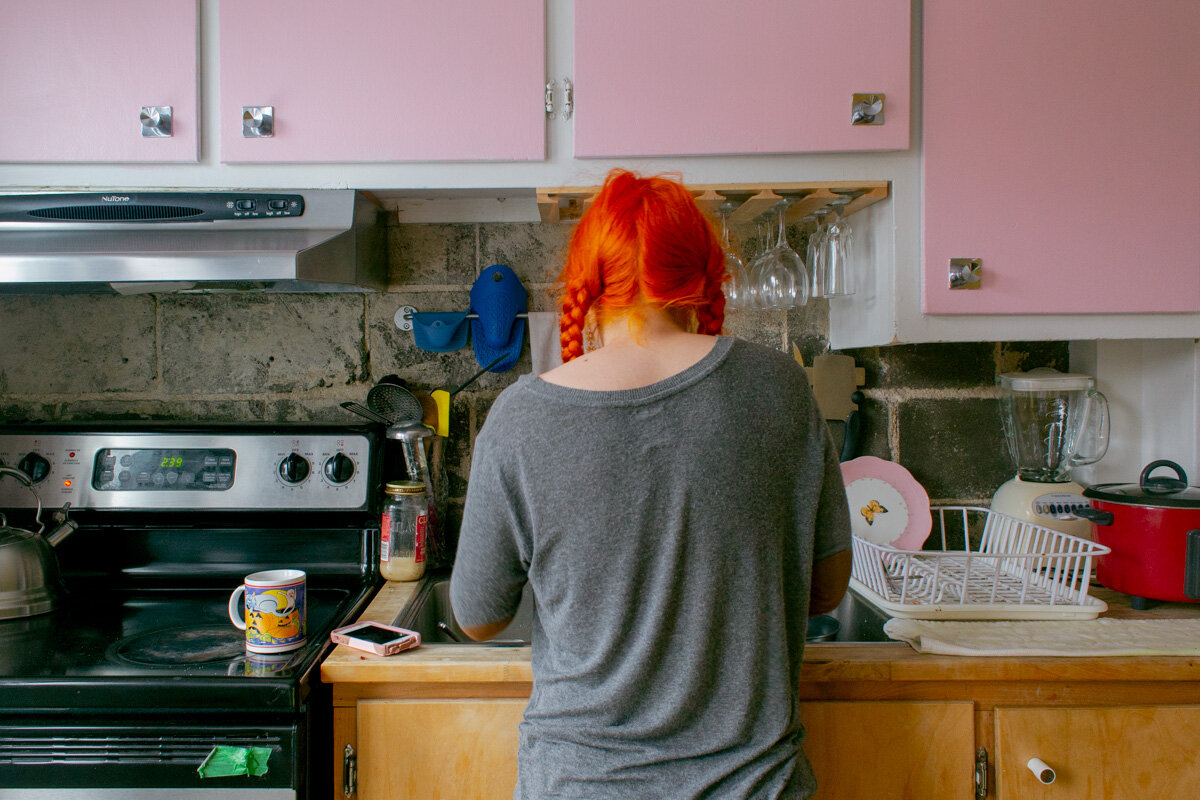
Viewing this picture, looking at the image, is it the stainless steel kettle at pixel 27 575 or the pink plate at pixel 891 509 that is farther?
the pink plate at pixel 891 509

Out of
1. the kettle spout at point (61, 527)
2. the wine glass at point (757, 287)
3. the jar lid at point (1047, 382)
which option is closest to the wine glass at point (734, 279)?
the wine glass at point (757, 287)

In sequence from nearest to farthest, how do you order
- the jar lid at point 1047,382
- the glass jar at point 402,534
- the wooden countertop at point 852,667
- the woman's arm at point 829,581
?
the woman's arm at point 829,581 < the wooden countertop at point 852,667 < the glass jar at point 402,534 < the jar lid at point 1047,382

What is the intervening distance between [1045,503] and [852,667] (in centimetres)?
68

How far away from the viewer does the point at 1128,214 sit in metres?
1.45

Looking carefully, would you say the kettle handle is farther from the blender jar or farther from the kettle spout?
the blender jar

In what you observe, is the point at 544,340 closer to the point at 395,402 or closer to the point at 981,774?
the point at 395,402

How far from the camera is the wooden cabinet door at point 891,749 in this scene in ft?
3.95

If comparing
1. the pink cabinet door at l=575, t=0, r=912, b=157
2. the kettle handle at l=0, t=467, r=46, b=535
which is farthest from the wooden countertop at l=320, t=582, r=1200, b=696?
the pink cabinet door at l=575, t=0, r=912, b=157

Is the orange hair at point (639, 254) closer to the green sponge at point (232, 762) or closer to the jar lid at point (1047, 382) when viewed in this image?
the green sponge at point (232, 762)

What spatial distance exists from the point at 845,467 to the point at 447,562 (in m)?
0.91

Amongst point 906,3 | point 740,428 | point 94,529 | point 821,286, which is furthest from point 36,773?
point 906,3

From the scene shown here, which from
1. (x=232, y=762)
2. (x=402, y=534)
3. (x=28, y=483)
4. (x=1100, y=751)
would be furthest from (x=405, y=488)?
(x=1100, y=751)

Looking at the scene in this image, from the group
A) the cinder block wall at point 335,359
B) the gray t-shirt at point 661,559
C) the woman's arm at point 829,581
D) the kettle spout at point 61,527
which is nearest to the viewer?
the gray t-shirt at point 661,559

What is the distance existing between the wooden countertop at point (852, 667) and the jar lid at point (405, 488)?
399mm
